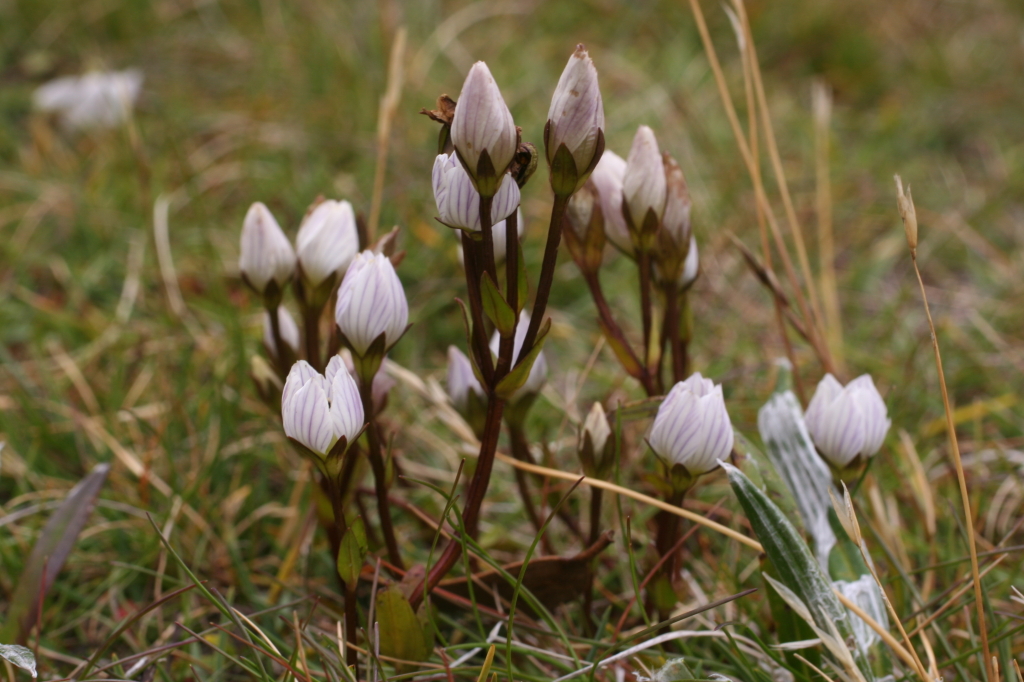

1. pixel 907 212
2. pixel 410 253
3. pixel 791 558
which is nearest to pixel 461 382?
pixel 791 558

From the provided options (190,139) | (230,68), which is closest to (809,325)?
(190,139)

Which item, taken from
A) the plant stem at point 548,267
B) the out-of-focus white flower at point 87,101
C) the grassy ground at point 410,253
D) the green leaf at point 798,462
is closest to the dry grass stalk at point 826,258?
the grassy ground at point 410,253

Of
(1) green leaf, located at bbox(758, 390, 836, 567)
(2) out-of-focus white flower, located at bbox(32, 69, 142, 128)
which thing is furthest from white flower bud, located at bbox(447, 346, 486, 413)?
(2) out-of-focus white flower, located at bbox(32, 69, 142, 128)

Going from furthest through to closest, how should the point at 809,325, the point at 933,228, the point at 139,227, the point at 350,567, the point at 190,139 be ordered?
the point at 190,139 < the point at 933,228 < the point at 139,227 < the point at 809,325 < the point at 350,567

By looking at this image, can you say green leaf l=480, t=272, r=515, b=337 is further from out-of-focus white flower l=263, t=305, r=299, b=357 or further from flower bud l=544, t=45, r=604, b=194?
out-of-focus white flower l=263, t=305, r=299, b=357

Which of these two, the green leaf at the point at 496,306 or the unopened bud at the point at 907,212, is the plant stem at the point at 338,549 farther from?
the unopened bud at the point at 907,212

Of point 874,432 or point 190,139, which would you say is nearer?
point 874,432

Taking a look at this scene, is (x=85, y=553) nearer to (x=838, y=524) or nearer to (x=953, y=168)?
(x=838, y=524)
